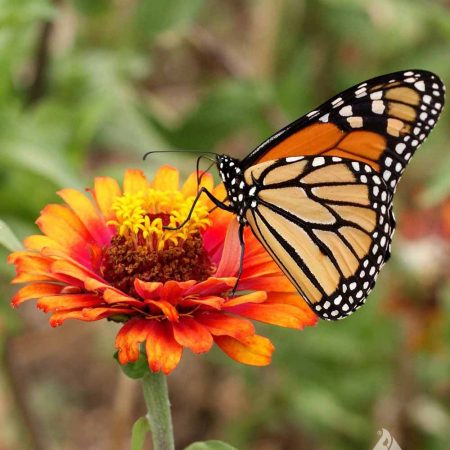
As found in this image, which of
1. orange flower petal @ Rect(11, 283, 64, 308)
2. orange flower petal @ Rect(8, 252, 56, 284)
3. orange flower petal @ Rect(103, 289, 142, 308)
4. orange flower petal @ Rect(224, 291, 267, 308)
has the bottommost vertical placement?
orange flower petal @ Rect(224, 291, 267, 308)

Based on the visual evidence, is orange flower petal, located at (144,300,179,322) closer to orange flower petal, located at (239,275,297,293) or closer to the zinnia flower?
the zinnia flower

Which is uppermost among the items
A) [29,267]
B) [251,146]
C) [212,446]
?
[251,146]

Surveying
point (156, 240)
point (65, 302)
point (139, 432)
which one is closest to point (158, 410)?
point (139, 432)

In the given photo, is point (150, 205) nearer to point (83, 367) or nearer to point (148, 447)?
point (148, 447)

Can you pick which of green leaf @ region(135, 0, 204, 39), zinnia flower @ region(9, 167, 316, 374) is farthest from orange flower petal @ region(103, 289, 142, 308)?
green leaf @ region(135, 0, 204, 39)

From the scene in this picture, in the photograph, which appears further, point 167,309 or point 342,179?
point 342,179

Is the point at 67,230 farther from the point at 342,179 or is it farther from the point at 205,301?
the point at 342,179

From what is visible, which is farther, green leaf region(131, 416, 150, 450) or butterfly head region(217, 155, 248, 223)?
butterfly head region(217, 155, 248, 223)
